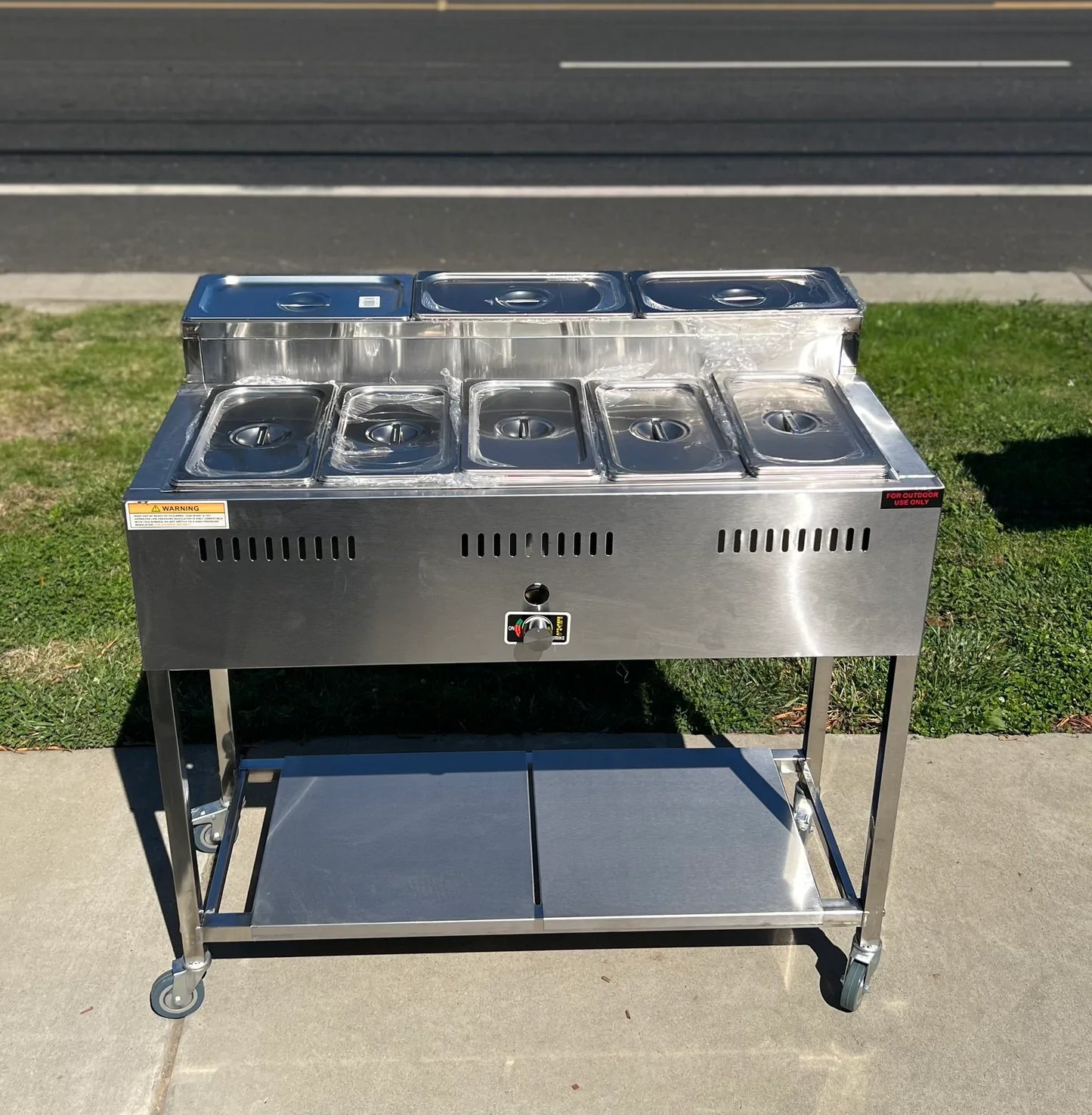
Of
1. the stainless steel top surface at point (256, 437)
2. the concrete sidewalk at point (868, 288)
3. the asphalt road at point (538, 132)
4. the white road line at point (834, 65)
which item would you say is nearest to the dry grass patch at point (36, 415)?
the concrete sidewalk at point (868, 288)

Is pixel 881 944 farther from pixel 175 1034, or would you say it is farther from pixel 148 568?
pixel 148 568

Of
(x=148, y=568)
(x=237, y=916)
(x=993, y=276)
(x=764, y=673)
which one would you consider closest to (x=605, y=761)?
(x=764, y=673)

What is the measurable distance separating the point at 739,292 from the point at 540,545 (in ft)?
3.32

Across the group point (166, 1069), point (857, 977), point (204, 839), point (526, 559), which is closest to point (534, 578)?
point (526, 559)

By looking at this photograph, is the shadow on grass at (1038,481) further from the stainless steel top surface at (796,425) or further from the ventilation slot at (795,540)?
the ventilation slot at (795,540)

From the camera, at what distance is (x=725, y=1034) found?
2.64 meters

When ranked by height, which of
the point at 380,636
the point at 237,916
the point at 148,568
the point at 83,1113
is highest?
the point at 148,568

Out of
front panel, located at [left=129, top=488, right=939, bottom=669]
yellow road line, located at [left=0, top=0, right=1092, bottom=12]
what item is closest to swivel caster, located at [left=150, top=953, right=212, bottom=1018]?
front panel, located at [left=129, top=488, right=939, bottom=669]

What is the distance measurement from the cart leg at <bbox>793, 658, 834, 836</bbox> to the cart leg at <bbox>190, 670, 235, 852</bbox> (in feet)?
4.54

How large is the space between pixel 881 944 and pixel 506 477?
52.9 inches

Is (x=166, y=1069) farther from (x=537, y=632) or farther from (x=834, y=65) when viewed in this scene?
(x=834, y=65)

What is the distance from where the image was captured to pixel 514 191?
320 inches

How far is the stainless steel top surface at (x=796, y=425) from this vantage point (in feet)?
7.83

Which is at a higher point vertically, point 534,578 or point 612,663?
point 534,578
